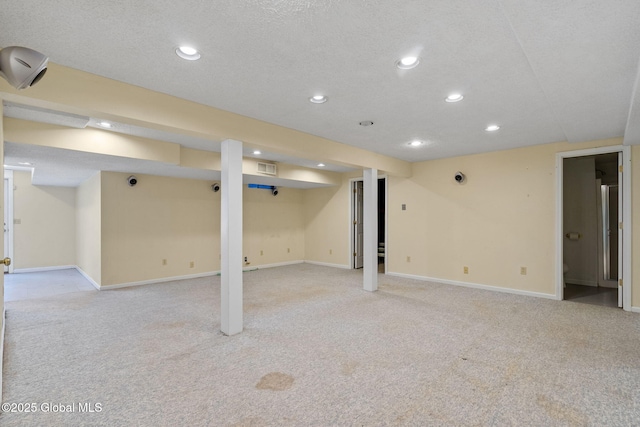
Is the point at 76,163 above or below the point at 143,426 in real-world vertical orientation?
above

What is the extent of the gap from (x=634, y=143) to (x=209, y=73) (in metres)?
5.16

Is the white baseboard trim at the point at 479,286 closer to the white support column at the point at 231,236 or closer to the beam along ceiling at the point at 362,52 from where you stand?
the beam along ceiling at the point at 362,52

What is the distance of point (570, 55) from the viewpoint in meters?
2.01

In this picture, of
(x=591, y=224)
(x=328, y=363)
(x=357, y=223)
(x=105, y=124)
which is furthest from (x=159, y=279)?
(x=591, y=224)

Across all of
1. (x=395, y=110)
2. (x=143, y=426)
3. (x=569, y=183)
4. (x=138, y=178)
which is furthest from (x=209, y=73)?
(x=569, y=183)

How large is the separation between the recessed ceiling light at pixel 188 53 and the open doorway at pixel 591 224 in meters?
6.17

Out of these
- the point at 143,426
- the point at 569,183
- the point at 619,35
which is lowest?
the point at 143,426

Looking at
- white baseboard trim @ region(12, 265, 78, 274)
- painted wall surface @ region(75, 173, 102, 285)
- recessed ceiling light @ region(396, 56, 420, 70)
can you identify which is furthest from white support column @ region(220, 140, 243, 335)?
white baseboard trim @ region(12, 265, 78, 274)

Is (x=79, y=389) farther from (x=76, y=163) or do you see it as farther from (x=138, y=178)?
(x=138, y=178)

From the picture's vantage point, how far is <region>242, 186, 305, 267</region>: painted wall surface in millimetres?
7312

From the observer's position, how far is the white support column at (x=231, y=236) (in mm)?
3230

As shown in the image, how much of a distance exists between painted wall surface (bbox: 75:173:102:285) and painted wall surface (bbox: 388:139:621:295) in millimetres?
5511

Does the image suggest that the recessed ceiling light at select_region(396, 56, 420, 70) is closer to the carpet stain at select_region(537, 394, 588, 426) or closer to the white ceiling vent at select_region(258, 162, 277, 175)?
the carpet stain at select_region(537, 394, 588, 426)

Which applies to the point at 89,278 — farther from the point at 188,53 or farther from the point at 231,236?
the point at 188,53
